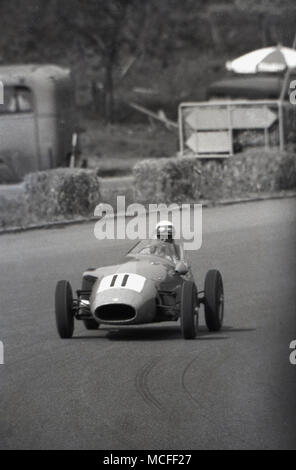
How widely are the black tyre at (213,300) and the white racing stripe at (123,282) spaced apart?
708 mm

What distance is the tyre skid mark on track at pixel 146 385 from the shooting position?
281 inches

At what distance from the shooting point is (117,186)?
67.6ft

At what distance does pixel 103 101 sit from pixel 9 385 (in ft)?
63.6

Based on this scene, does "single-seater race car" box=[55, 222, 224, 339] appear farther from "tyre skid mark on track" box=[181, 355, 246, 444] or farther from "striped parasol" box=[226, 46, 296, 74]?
"striped parasol" box=[226, 46, 296, 74]

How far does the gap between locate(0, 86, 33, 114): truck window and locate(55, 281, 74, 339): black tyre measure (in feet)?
39.1

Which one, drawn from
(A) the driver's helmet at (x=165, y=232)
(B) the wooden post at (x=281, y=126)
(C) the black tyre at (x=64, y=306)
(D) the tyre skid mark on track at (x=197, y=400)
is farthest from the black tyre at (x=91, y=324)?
(B) the wooden post at (x=281, y=126)

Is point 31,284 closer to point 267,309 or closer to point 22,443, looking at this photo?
point 267,309

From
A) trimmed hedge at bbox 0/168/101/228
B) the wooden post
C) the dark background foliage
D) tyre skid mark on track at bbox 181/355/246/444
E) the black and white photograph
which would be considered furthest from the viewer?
the dark background foliage

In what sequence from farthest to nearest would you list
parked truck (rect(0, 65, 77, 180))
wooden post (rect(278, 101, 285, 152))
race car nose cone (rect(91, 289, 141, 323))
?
wooden post (rect(278, 101, 285, 152))
parked truck (rect(0, 65, 77, 180))
race car nose cone (rect(91, 289, 141, 323))

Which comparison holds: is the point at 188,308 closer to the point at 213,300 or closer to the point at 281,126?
the point at 213,300

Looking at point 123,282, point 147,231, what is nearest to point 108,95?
point 147,231

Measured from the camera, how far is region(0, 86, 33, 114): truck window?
2086 centimetres

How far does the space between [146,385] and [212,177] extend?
12.0m

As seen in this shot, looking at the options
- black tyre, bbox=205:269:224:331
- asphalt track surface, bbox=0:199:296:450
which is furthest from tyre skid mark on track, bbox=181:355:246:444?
black tyre, bbox=205:269:224:331
